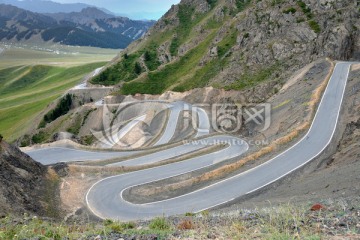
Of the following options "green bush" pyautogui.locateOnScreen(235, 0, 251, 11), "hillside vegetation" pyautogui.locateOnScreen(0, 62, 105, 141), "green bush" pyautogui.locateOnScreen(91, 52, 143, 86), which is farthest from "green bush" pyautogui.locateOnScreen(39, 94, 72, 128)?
"green bush" pyautogui.locateOnScreen(235, 0, 251, 11)

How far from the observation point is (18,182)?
28406 millimetres

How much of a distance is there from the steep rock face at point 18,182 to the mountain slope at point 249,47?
5145 centimetres

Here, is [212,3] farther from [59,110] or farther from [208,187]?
[208,187]

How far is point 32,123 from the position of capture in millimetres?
110125

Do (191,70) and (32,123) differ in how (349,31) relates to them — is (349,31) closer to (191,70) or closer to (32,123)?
(191,70)

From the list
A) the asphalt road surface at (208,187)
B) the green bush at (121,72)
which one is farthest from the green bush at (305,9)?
the green bush at (121,72)

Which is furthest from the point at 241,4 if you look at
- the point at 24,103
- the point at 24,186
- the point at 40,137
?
the point at 24,186

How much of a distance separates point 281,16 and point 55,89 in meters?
119

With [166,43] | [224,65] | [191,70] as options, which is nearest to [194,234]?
[224,65]

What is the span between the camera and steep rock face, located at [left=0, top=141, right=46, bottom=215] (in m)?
24.4

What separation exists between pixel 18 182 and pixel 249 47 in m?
69.1

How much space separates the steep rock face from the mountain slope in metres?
51.5

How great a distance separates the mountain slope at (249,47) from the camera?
73.0 metres

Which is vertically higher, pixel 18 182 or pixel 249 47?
pixel 249 47
